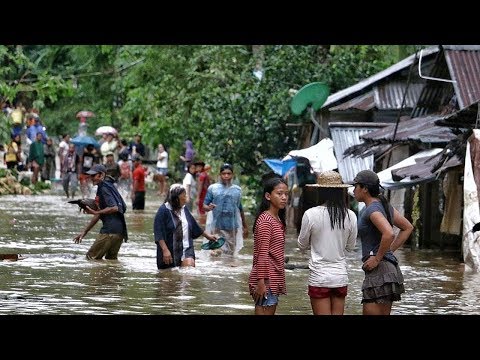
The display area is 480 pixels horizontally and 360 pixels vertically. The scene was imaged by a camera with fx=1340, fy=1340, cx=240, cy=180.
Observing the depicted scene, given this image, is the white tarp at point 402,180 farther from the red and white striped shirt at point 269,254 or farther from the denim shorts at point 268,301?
the denim shorts at point 268,301

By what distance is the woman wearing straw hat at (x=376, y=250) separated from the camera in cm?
1084

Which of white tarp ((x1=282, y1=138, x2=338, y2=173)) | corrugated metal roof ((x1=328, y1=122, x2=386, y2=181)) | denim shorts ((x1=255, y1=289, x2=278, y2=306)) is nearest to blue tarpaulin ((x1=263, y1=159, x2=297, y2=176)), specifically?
white tarp ((x1=282, y1=138, x2=338, y2=173))

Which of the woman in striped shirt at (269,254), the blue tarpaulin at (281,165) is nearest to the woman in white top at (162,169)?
the blue tarpaulin at (281,165)

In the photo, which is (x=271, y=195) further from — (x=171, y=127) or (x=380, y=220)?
(x=171, y=127)

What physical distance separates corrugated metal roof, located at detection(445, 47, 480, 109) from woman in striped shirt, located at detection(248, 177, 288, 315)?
504 inches

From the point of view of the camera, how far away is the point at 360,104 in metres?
30.3

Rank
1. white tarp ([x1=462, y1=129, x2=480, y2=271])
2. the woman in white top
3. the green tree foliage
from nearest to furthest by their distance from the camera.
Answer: white tarp ([x1=462, y1=129, x2=480, y2=271]) < the green tree foliage < the woman in white top

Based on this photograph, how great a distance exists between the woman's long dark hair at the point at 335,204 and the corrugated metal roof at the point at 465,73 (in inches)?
499

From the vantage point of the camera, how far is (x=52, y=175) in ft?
158

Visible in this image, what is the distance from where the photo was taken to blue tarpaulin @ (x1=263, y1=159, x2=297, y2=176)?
29594mm

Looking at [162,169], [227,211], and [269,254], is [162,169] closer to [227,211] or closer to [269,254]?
[227,211]

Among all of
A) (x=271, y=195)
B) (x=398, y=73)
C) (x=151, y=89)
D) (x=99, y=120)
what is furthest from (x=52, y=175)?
(x=271, y=195)

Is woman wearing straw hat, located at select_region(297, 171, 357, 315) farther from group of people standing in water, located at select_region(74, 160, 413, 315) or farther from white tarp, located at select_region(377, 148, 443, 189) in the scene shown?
white tarp, located at select_region(377, 148, 443, 189)
